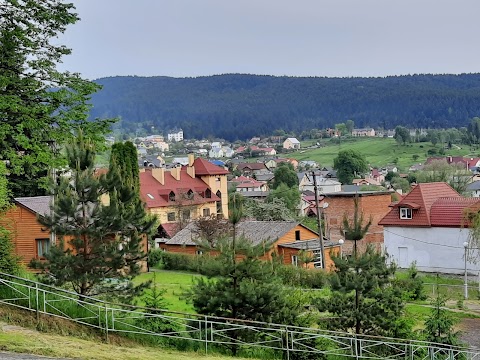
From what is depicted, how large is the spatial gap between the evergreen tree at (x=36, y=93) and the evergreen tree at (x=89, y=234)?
462cm

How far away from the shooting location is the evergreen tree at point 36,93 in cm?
2214

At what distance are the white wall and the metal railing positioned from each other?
823 inches

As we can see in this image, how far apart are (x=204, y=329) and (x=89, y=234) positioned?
3745mm

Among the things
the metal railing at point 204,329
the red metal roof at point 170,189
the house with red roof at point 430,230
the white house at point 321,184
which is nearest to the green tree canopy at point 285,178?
the white house at point 321,184

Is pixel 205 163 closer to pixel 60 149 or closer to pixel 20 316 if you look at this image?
pixel 60 149

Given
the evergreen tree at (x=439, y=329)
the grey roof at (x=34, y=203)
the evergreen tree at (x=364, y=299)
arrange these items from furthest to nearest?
the grey roof at (x=34, y=203)
the evergreen tree at (x=439, y=329)
the evergreen tree at (x=364, y=299)

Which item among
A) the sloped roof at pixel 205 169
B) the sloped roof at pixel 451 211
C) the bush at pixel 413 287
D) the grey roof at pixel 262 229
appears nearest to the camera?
the bush at pixel 413 287

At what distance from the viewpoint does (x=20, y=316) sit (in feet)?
51.1

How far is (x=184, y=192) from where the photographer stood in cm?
7300

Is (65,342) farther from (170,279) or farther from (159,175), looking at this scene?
(159,175)

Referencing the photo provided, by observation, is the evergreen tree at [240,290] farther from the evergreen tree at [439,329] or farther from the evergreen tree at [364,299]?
the evergreen tree at [439,329]

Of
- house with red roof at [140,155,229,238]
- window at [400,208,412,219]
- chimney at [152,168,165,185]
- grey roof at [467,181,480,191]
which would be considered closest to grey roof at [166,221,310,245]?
window at [400,208,412,219]

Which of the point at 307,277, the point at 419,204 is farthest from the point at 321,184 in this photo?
the point at 307,277

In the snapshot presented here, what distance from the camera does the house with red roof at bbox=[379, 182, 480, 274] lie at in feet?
130
